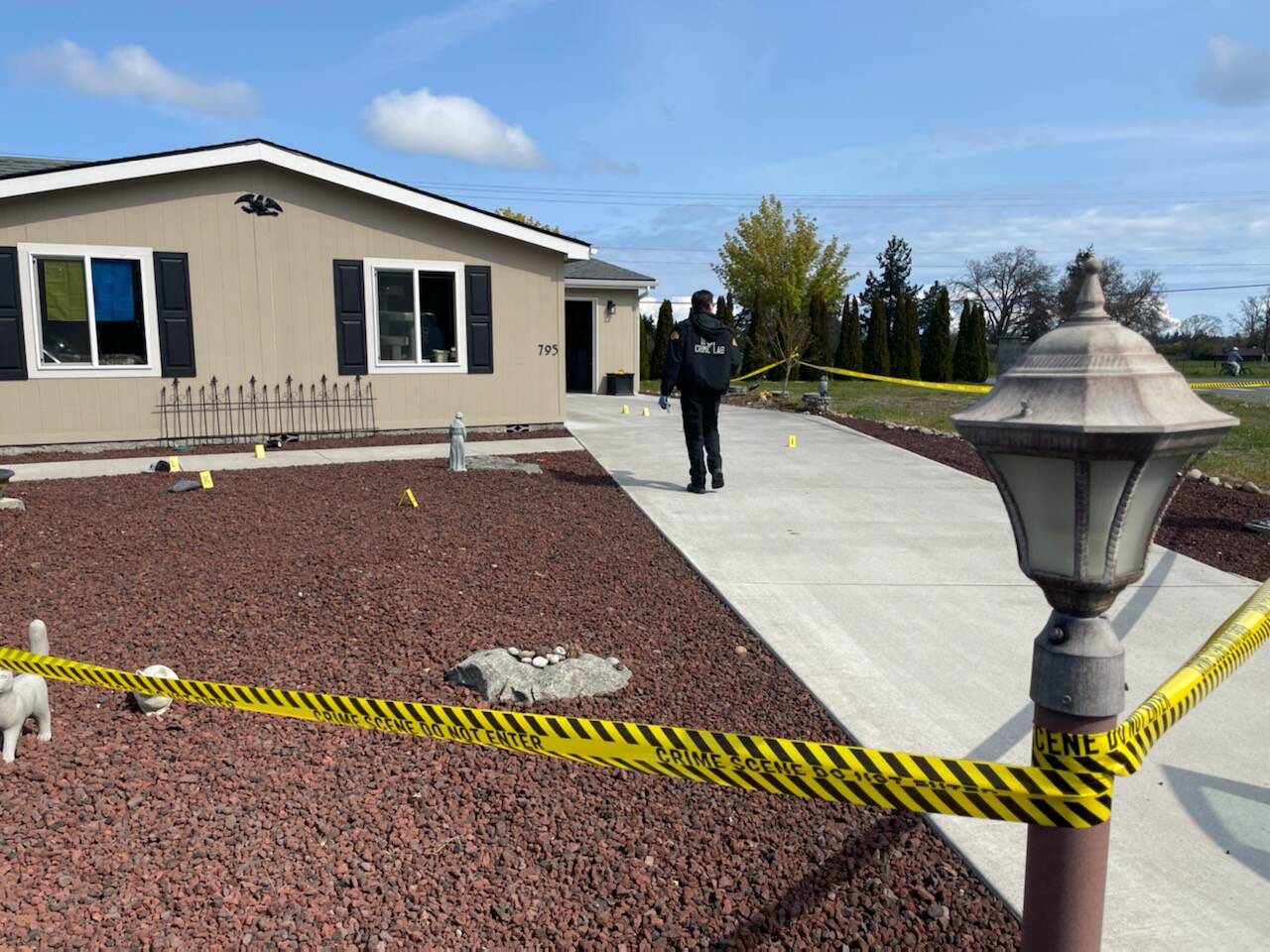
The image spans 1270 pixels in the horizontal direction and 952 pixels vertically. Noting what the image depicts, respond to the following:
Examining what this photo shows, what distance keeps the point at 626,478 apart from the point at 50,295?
7503mm

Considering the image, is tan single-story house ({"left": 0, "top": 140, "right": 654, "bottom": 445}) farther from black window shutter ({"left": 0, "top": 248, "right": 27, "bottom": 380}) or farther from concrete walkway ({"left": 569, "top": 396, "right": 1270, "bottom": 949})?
concrete walkway ({"left": 569, "top": 396, "right": 1270, "bottom": 949})

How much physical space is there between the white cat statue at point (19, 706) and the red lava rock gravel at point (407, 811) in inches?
3.3

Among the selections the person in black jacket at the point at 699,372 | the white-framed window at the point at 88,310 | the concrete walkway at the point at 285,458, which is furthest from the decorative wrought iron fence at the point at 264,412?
the person in black jacket at the point at 699,372

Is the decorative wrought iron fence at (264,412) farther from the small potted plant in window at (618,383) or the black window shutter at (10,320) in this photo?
the small potted plant in window at (618,383)

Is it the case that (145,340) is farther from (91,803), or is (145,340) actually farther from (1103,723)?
(1103,723)

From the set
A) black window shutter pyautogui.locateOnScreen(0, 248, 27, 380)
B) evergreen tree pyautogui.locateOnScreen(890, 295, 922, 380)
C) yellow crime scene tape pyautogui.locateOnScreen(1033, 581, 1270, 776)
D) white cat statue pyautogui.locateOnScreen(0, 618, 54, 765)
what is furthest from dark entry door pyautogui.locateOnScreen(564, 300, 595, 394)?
yellow crime scene tape pyautogui.locateOnScreen(1033, 581, 1270, 776)

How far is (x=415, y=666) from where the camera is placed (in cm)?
436

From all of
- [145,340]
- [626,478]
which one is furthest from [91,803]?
[145,340]

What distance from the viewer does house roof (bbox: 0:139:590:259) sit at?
35.4 ft

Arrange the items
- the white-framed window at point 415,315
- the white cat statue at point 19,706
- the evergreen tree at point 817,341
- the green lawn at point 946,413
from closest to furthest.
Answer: the white cat statue at point 19,706 < the green lawn at point 946,413 < the white-framed window at point 415,315 < the evergreen tree at point 817,341

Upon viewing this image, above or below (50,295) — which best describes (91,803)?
below

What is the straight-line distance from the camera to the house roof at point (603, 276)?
20.5 meters

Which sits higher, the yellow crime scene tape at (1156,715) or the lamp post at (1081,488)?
the lamp post at (1081,488)

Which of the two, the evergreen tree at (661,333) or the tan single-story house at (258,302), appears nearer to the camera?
the tan single-story house at (258,302)
